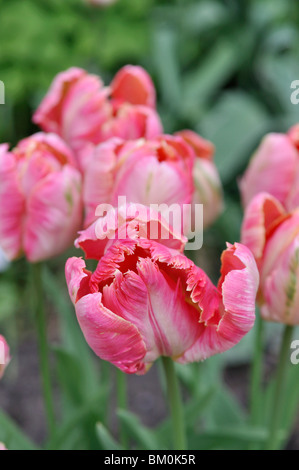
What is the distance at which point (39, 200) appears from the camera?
57cm

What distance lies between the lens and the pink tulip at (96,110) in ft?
1.97

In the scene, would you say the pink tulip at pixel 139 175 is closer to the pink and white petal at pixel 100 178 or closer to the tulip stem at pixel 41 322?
the pink and white petal at pixel 100 178

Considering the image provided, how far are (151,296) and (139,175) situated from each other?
0.42ft

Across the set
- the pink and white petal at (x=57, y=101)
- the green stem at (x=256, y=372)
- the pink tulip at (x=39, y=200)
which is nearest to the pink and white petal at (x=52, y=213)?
the pink tulip at (x=39, y=200)

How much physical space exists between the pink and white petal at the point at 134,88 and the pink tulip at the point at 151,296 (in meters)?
0.27

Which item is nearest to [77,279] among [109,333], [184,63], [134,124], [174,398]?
[109,333]

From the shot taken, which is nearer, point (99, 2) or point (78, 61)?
point (99, 2)

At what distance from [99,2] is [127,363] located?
134 cm

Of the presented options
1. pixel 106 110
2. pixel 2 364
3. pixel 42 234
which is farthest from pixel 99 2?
pixel 2 364

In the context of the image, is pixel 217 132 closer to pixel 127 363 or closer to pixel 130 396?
pixel 130 396

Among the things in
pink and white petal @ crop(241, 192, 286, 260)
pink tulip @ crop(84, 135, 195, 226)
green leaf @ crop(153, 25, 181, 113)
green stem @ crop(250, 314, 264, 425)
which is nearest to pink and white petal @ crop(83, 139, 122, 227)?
pink tulip @ crop(84, 135, 195, 226)

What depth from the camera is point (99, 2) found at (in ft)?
5.21

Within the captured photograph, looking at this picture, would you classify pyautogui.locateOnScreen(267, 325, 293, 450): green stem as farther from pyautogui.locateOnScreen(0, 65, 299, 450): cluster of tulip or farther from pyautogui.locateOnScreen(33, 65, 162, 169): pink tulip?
pyautogui.locateOnScreen(33, 65, 162, 169): pink tulip

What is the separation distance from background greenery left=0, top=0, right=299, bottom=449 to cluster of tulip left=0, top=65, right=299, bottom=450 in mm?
963
